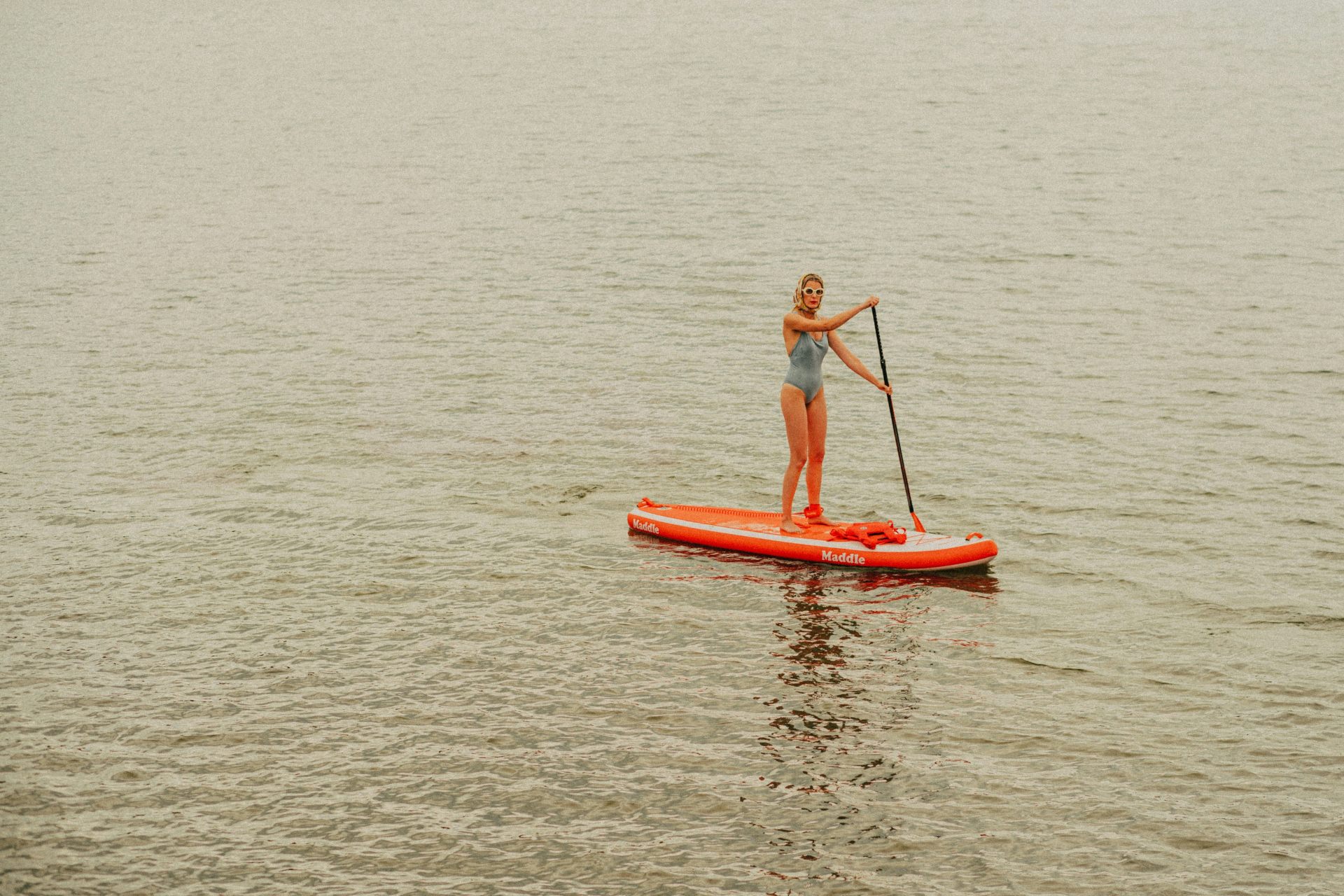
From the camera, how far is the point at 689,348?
2339 centimetres

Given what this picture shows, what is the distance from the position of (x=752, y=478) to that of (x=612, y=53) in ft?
155

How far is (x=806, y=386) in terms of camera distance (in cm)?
1470

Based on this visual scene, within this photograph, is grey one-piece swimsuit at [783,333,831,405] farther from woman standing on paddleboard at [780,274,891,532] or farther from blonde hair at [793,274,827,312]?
blonde hair at [793,274,827,312]

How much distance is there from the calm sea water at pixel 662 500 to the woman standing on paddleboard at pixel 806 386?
0.86 m

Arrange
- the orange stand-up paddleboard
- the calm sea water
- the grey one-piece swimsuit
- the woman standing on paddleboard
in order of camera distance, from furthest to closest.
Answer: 1. the grey one-piece swimsuit
2. the woman standing on paddleboard
3. the orange stand-up paddleboard
4. the calm sea water

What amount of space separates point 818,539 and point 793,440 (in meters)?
1.10

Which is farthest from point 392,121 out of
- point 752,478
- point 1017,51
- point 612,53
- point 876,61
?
point 752,478

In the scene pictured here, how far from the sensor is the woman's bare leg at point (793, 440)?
14.7m

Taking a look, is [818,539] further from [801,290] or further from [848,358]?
[801,290]

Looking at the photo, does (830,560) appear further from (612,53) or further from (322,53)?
(322,53)

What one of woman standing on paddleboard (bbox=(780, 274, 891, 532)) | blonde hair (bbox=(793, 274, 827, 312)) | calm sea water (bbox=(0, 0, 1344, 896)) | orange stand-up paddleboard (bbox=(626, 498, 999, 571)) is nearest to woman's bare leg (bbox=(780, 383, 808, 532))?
woman standing on paddleboard (bbox=(780, 274, 891, 532))

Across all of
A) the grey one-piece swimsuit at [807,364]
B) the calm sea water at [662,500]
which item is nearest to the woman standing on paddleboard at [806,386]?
the grey one-piece swimsuit at [807,364]

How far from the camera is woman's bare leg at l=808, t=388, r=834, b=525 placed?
1480cm

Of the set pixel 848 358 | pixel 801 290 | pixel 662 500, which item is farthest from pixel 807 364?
pixel 662 500
